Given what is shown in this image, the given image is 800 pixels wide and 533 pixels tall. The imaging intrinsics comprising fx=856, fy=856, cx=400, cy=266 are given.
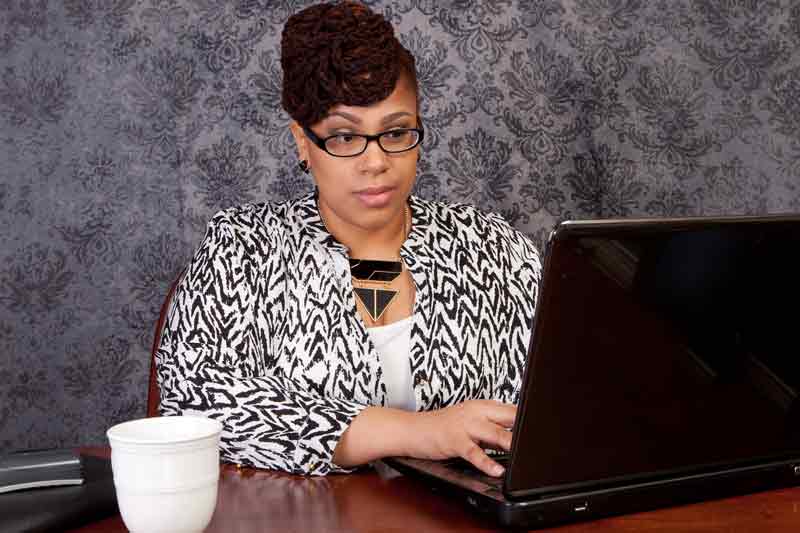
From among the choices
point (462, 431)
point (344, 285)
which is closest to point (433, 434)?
point (462, 431)

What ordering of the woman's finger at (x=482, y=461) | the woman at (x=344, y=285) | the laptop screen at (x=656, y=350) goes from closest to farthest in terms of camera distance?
the laptop screen at (x=656, y=350) < the woman's finger at (x=482, y=461) < the woman at (x=344, y=285)

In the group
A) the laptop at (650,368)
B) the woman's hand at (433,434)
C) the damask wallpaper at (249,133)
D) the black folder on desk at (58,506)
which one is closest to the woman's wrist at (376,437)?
the woman's hand at (433,434)

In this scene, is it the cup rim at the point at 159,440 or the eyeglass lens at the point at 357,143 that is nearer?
the cup rim at the point at 159,440

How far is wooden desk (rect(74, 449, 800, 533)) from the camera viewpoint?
89 cm

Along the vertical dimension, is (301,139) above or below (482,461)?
above

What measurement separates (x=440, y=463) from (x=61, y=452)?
464 millimetres

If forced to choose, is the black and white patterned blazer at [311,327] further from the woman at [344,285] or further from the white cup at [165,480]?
the white cup at [165,480]

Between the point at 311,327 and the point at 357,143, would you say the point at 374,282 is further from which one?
the point at 357,143

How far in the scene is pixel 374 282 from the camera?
166cm

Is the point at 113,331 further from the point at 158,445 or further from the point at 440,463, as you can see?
the point at 158,445

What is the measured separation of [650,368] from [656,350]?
0.02 m

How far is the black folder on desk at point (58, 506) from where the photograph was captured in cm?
86

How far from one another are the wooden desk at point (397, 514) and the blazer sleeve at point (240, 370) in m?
0.15

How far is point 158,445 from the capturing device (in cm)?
79
